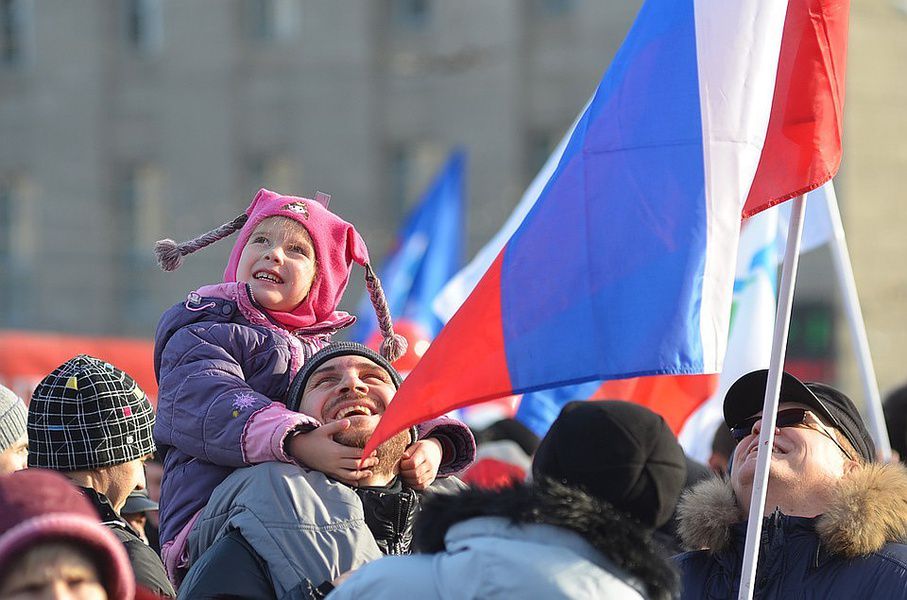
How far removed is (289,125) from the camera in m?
29.9

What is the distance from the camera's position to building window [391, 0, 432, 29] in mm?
29469

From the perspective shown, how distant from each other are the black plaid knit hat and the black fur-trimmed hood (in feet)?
4.93

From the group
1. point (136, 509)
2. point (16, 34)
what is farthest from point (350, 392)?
point (16, 34)

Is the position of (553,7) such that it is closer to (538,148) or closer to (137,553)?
(538,148)

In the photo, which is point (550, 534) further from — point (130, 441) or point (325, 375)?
point (130, 441)

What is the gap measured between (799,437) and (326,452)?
1240mm

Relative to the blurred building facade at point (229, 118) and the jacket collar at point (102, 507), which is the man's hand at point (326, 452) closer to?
the jacket collar at point (102, 507)

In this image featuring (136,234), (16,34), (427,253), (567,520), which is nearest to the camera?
(567,520)

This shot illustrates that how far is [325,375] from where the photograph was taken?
3.79 m

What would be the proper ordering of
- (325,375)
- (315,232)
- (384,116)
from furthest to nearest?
(384,116), (315,232), (325,375)

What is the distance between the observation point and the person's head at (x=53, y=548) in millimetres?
2691

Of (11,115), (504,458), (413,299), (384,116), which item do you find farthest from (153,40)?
(504,458)

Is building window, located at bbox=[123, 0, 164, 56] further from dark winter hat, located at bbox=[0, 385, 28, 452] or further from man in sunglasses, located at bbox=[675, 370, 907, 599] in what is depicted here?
man in sunglasses, located at bbox=[675, 370, 907, 599]

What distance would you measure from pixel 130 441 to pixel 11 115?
28.3 m
